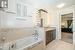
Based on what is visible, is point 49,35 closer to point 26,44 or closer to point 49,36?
point 49,36

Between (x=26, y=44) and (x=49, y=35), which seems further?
(x=49, y=35)

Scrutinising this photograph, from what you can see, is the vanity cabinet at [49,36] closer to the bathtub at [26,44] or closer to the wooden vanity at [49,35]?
the wooden vanity at [49,35]

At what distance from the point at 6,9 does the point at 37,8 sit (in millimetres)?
1676

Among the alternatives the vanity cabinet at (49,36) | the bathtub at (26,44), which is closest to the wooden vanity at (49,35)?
the vanity cabinet at (49,36)

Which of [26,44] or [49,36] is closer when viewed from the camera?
[26,44]

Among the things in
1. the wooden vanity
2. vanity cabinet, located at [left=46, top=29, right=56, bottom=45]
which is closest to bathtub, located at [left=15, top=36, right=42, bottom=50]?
the wooden vanity

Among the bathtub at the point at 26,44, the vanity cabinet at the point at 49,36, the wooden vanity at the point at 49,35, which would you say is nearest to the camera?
the bathtub at the point at 26,44

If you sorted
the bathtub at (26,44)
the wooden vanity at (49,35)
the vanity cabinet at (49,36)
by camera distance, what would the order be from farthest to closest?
the vanity cabinet at (49,36) < the wooden vanity at (49,35) < the bathtub at (26,44)

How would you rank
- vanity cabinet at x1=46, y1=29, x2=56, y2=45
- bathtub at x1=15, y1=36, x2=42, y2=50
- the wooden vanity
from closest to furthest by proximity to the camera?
bathtub at x1=15, y1=36, x2=42, y2=50, the wooden vanity, vanity cabinet at x1=46, y1=29, x2=56, y2=45

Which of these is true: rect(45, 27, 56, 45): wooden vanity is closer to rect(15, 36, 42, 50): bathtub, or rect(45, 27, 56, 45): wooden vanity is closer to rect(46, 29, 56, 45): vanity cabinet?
rect(46, 29, 56, 45): vanity cabinet

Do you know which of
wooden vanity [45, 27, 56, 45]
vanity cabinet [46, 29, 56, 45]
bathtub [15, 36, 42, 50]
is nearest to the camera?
bathtub [15, 36, 42, 50]

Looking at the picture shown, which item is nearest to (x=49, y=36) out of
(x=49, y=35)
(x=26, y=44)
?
(x=49, y=35)

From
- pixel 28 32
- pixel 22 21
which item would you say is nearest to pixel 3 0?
pixel 22 21

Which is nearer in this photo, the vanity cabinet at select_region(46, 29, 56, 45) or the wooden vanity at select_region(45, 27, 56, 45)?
the wooden vanity at select_region(45, 27, 56, 45)
